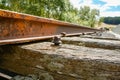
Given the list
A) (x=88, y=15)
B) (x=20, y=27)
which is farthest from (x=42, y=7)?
(x=88, y=15)

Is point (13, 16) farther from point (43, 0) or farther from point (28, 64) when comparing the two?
point (43, 0)

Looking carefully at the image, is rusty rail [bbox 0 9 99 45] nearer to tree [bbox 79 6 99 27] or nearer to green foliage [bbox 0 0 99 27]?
green foliage [bbox 0 0 99 27]

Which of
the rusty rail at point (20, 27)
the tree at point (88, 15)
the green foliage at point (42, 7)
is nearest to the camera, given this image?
the rusty rail at point (20, 27)

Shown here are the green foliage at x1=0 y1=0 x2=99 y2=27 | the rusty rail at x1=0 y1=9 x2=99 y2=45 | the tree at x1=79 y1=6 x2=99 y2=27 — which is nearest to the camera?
the rusty rail at x1=0 y1=9 x2=99 y2=45

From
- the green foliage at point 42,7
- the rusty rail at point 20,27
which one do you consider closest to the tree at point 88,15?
the green foliage at point 42,7

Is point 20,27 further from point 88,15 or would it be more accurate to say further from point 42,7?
point 88,15

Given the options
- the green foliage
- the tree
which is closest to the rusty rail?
the green foliage

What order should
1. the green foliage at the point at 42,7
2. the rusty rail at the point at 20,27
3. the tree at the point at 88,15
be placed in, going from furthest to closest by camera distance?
1. the tree at the point at 88,15
2. the green foliage at the point at 42,7
3. the rusty rail at the point at 20,27

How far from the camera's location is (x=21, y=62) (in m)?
1.33

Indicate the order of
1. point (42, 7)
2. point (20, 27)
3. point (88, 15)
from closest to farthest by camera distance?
point (20, 27) → point (42, 7) → point (88, 15)

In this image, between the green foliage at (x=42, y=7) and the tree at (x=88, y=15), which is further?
the tree at (x=88, y=15)

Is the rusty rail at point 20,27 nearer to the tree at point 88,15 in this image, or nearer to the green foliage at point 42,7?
the green foliage at point 42,7

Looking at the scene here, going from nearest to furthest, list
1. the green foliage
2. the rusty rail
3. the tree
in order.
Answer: the rusty rail, the green foliage, the tree

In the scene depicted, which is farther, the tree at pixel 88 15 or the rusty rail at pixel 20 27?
the tree at pixel 88 15
